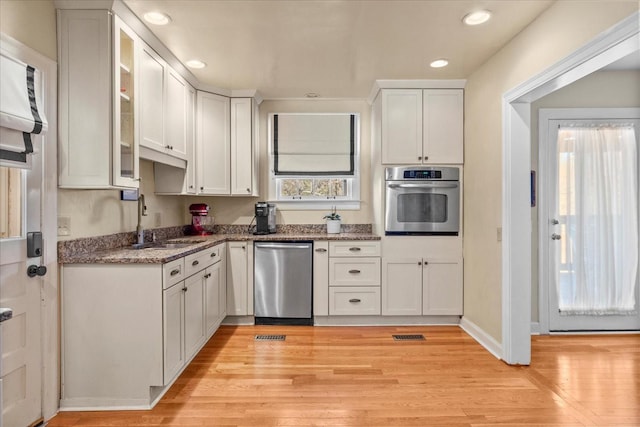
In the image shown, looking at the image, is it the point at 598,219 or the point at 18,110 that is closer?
the point at 18,110

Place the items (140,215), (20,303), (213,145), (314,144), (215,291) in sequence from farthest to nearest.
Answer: (314,144) → (213,145) → (215,291) → (140,215) → (20,303)

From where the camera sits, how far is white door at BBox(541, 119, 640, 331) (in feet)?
11.2

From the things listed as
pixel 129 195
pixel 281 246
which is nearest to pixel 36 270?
pixel 129 195

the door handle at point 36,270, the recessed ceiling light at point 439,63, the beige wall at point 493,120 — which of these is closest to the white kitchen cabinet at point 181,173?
the door handle at point 36,270

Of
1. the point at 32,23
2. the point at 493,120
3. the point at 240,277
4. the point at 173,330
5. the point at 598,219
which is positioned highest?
the point at 32,23

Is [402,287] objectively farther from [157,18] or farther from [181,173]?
[157,18]

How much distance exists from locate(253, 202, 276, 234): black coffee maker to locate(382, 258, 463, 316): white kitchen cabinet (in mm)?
1333

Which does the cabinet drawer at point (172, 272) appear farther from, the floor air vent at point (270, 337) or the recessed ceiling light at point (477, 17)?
the recessed ceiling light at point (477, 17)

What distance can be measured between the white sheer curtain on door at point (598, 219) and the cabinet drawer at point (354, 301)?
1755 millimetres

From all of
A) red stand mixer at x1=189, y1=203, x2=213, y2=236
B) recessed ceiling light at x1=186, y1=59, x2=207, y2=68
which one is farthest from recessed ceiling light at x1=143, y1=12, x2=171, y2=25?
red stand mixer at x1=189, y1=203, x2=213, y2=236

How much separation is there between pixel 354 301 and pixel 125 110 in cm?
265

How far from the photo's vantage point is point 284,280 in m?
3.70

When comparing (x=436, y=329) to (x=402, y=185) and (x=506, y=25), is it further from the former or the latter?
(x=506, y=25)

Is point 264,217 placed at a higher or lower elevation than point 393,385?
higher
